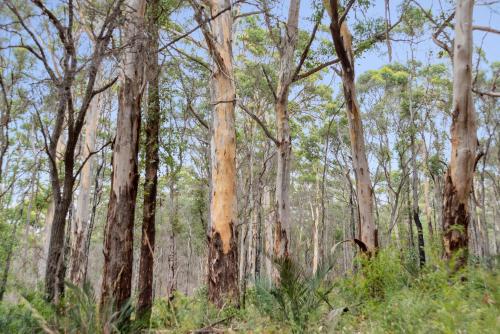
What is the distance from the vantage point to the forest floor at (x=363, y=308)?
290cm

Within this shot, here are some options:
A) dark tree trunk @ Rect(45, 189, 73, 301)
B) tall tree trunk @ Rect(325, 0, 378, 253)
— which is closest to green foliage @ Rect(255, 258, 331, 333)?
tall tree trunk @ Rect(325, 0, 378, 253)

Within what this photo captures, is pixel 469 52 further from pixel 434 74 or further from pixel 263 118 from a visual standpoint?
pixel 434 74

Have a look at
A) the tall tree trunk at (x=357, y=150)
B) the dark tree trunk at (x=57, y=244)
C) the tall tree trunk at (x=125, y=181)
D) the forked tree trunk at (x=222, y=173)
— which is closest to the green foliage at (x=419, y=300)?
the tall tree trunk at (x=357, y=150)

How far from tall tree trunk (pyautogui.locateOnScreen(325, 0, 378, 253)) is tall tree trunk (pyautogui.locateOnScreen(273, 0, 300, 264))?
63.0 inches

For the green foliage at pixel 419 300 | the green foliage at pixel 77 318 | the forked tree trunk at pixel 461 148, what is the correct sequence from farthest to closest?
the forked tree trunk at pixel 461 148 < the green foliage at pixel 77 318 < the green foliage at pixel 419 300

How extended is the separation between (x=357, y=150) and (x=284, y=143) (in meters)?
1.81

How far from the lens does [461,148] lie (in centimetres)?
580

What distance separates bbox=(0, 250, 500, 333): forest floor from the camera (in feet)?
9.53

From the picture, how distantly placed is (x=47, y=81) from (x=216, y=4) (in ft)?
15.9

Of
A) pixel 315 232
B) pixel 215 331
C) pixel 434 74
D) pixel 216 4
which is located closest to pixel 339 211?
pixel 315 232

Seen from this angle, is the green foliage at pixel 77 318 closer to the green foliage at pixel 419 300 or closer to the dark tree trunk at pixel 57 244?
the dark tree trunk at pixel 57 244

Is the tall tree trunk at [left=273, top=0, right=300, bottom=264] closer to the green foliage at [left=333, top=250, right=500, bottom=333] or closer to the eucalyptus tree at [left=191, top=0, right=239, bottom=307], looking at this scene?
the eucalyptus tree at [left=191, top=0, right=239, bottom=307]

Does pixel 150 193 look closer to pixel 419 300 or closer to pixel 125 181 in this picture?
pixel 125 181

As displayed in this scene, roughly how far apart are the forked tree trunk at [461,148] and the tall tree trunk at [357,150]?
122 centimetres
